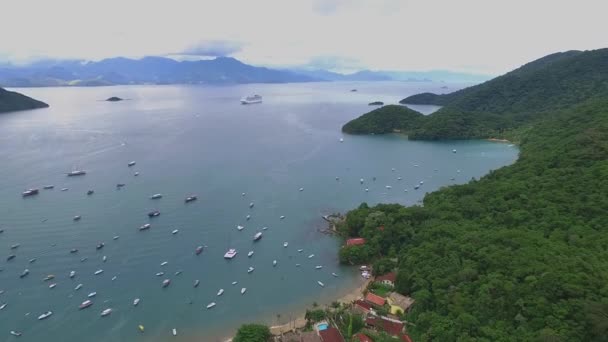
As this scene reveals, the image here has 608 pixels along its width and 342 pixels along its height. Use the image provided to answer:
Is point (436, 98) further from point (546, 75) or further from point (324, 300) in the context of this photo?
point (324, 300)

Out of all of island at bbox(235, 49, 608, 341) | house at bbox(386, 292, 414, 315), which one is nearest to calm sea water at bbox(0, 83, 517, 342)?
island at bbox(235, 49, 608, 341)

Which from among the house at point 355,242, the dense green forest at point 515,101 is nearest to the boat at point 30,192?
the house at point 355,242

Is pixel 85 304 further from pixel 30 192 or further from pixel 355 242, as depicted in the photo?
pixel 30 192

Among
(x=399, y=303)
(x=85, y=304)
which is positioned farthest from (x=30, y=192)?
(x=399, y=303)

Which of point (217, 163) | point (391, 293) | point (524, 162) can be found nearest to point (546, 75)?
point (524, 162)

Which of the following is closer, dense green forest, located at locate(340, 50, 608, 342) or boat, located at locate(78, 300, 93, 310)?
dense green forest, located at locate(340, 50, 608, 342)

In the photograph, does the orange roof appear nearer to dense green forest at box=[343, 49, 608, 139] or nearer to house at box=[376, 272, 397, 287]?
house at box=[376, 272, 397, 287]
